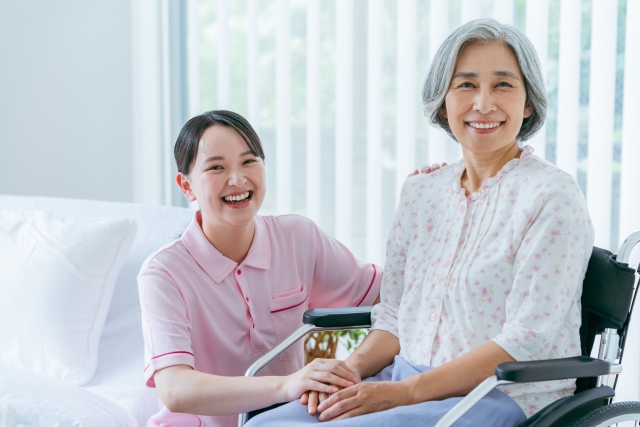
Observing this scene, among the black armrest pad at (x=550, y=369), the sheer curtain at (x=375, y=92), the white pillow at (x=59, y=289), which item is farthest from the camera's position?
the sheer curtain at (x=375, y=92)

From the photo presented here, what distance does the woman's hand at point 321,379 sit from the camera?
1336mm

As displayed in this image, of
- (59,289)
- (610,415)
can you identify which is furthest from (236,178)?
(610,415)

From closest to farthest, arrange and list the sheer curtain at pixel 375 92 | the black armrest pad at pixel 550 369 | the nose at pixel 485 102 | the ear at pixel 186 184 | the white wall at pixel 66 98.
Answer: the black armrest pad at pixel 550 369 < the nose at pixel 485 102 < the ear at pixel 186 184 < the sheer curtain at pixel 375 92 < the white wall at pixel 66 98

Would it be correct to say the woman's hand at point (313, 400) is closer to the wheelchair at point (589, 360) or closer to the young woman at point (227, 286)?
the young woman at point (227, 286)

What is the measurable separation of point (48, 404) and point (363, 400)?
2.13ft

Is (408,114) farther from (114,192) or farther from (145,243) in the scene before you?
(114,192)

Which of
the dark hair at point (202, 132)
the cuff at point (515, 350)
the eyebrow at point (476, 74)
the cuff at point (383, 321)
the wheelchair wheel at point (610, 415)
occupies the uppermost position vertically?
the eyebrow at point (476, 74)

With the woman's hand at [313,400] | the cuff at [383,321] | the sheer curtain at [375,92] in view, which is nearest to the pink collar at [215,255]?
the cuff at [383,321]

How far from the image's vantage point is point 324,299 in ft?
5.92

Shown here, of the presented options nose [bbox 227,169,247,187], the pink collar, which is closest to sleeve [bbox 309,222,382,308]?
the pink collar

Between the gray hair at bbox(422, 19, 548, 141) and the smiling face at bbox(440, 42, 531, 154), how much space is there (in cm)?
1

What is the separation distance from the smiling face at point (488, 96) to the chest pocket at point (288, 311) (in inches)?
21.3

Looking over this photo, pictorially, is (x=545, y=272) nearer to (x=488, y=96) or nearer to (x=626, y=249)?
(x=626, y=249)

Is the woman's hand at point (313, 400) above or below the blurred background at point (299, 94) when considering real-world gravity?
below
